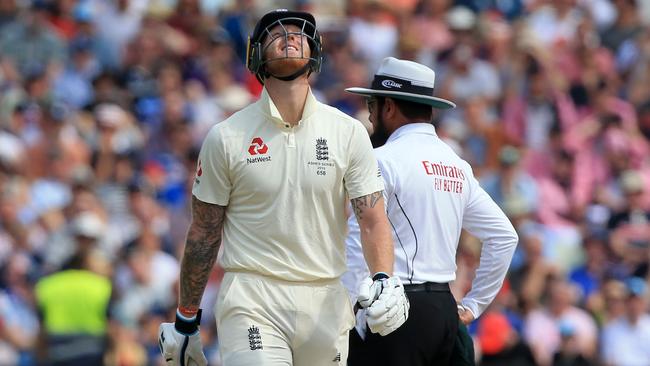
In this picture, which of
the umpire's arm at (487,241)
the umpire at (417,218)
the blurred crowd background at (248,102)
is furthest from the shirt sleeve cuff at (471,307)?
the blurred crowd background at (248,102)

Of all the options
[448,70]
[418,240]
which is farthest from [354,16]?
[418,240]

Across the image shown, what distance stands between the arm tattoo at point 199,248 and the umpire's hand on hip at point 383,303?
0.84m

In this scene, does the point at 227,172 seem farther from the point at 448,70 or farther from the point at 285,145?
the point at 448,70

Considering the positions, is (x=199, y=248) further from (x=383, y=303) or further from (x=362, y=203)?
(x=383, y=303)

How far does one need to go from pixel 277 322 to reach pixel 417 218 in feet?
3.72

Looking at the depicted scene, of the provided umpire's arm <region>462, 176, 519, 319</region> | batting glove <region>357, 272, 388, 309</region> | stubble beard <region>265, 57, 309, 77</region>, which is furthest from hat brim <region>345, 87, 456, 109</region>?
batting glove <region>357, 272, 388, 309</region>

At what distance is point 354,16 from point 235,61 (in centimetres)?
167

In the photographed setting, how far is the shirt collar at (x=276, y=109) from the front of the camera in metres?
7.18

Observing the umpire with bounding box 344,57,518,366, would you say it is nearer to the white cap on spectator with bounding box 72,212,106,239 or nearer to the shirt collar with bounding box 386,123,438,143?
the shirt collar with bounding box 386,123,438,143

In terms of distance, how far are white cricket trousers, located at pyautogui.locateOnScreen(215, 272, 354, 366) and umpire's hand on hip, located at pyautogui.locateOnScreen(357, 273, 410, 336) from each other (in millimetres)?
319

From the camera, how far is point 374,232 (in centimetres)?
721

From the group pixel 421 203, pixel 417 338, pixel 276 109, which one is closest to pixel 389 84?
pixel 421 203

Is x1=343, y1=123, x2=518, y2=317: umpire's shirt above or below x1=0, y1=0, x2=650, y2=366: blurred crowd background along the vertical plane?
above

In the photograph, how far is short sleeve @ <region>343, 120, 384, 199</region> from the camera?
23.7 feet
